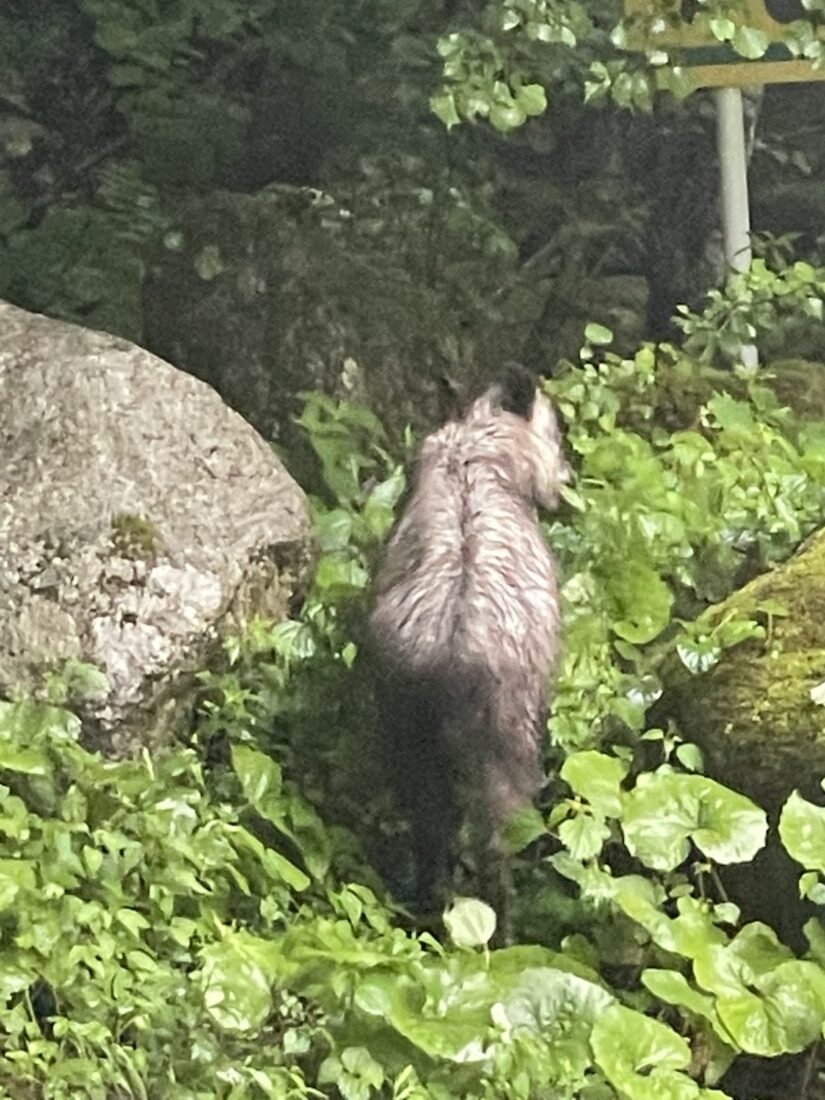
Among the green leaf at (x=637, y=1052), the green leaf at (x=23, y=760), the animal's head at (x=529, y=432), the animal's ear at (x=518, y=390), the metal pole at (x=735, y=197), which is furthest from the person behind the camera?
the metal pole at (x=735, y=197)

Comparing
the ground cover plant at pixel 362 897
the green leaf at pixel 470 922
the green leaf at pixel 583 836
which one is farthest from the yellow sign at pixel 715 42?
the green leaf at pixel 470 922

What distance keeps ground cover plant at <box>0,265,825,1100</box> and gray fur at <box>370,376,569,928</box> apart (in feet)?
0.21

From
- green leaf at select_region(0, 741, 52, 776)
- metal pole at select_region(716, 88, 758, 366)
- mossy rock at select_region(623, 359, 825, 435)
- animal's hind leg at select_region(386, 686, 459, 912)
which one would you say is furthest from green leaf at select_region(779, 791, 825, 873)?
metal pole at select_region(716, 88, 758, 366)

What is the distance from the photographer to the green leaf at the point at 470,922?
2.17 m

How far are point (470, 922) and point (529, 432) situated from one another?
1004mm

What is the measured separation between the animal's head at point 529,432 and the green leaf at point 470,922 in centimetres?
79

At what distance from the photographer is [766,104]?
131 inches

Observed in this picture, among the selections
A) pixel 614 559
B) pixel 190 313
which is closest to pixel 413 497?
pixel 614 559

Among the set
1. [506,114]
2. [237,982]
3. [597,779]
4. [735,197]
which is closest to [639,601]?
[597,779]

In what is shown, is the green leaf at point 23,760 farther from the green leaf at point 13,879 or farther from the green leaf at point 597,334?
the green leaf at point 597,334

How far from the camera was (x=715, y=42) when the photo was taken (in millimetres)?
2980

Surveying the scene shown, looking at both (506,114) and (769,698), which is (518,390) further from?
(769,698)

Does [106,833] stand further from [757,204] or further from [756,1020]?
[757,204]

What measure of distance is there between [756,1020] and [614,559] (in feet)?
3.17
